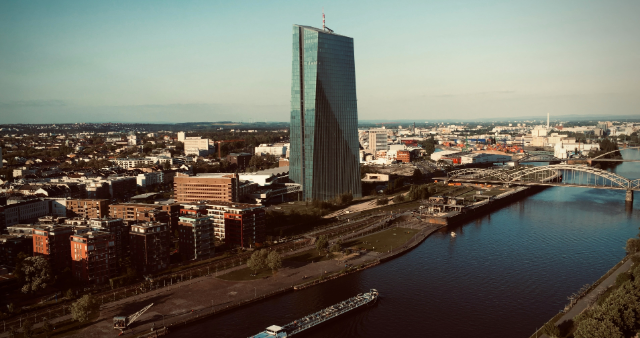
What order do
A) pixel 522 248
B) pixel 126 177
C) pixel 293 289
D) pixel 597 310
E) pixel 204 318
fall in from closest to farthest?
1. pixel 597 310
2. pixel 204 318
3. pixel 293 289
4. pixel 522 248
5. pixel 126 177

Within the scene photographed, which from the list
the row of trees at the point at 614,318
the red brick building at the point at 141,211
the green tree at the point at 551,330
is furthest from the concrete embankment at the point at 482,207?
the green tree at the point at 551,330

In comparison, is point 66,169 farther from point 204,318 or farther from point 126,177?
point 204,318

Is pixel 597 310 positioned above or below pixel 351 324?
above

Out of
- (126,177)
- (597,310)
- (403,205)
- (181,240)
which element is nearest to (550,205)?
(403,205)

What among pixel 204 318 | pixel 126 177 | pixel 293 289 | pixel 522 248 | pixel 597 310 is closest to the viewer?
pixel 597 310

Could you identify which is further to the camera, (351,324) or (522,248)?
(522,248)

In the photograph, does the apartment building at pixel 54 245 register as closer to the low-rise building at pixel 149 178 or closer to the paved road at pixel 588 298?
the paved road at pixel 588 298

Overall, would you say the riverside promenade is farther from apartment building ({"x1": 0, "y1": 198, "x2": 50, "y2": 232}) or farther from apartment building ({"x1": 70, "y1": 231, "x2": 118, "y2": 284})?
apartment building ({"x1": 0, "y1": 198, "x2": 50, "y2": 232})
